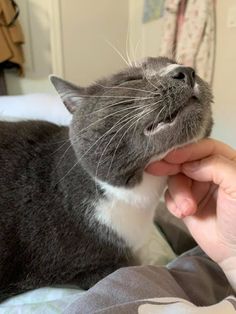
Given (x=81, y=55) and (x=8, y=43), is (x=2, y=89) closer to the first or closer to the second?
(x=8, y=43)

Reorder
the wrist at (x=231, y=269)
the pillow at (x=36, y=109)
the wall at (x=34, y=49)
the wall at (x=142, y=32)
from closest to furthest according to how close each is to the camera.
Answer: the wrist at (x=231, y=269) → the pillow at (x=36, y=109) → the wall at (x=142, y=32) → the wall at (x=34, y=49)

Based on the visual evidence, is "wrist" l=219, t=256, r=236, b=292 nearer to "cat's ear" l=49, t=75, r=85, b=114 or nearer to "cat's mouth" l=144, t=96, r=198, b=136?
"cat's mouth" l=144, t=96, r=198, b=136

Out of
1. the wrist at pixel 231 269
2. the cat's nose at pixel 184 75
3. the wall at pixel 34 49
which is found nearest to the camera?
the cat's nose at pixel 184 75

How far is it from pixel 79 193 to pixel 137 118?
0.87ft

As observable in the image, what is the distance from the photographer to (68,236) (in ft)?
2.54

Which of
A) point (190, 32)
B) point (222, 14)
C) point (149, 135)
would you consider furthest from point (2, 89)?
point (149, 135)

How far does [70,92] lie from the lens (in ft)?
2.52

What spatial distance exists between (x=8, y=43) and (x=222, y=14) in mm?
1403

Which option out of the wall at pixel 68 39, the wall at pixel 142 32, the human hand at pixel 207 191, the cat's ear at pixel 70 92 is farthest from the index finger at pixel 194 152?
the wall at pixel 68 39

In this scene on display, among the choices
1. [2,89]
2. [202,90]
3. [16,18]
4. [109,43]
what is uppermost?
[202,90]

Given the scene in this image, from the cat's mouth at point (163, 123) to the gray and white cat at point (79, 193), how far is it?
2.0 inches

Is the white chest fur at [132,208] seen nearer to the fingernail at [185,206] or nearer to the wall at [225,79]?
→ the fingernail at [185,206]

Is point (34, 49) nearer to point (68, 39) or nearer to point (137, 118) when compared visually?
point (68, 39)

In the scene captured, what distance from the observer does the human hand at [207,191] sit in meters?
0.61
